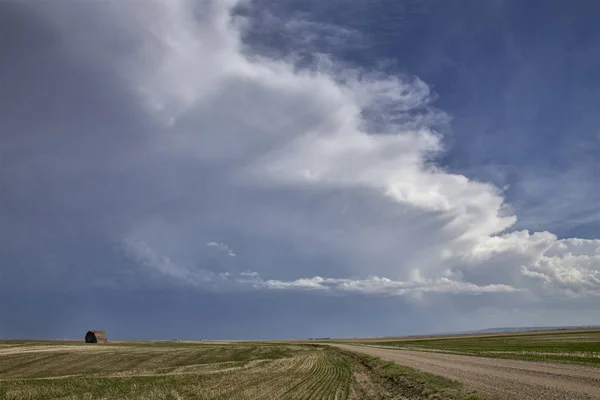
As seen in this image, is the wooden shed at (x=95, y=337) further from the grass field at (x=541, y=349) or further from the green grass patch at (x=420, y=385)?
the green grass patch at (x=420, y=385)

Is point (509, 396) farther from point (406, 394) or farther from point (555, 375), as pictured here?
point (555, 375)

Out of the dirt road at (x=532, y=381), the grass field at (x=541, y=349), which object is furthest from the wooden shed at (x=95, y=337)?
the dirt road at (x=532, y=381)

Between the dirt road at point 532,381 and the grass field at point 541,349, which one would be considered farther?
the grass field at point 541,349

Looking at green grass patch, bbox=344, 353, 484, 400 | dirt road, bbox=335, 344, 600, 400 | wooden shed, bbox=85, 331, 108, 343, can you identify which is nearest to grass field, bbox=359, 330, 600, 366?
dirt road, bbox=335, 344, 600, 400

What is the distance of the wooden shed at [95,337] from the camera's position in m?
158

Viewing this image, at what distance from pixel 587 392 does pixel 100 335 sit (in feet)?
554

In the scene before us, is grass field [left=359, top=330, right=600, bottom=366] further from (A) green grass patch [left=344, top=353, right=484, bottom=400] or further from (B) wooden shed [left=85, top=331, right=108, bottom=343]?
(B) wooden shed [left=85, top=331, right=108, bottom=343]

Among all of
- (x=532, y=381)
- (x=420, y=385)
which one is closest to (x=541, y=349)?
Answer: (x=532, y=381)

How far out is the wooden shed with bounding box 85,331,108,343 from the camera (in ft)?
518

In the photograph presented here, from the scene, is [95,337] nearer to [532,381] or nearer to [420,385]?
[420,385]

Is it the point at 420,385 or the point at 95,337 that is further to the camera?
the point at 95,337

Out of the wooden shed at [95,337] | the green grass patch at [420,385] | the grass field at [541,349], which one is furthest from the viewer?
the wooden shed at [95,337]

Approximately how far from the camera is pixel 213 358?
2714 inches

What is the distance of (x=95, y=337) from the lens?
6235 inches
